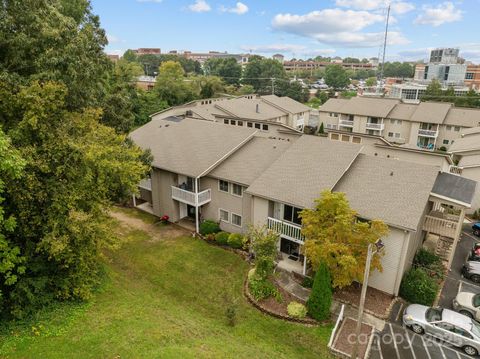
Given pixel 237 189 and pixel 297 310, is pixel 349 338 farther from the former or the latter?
pixel 237 189

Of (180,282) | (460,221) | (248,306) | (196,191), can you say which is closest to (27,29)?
(196,191)

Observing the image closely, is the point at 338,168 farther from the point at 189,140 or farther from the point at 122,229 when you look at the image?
the point at 122,229

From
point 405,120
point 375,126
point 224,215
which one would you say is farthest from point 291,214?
point 405,120

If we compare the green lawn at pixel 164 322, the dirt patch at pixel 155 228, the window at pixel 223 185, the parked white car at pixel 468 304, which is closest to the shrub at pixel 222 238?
the green lawn at pixel 164 322

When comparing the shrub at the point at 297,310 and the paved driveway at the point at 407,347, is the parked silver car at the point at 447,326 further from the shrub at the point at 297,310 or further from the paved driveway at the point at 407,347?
the shrub at the point at 297,310

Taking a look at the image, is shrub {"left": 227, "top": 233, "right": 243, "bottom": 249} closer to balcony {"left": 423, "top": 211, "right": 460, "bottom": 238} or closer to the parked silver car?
the parked silver car

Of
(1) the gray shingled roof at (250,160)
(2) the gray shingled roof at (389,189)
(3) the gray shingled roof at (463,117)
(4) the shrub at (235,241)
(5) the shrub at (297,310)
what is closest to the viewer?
(5) the shrub at (297,310)
